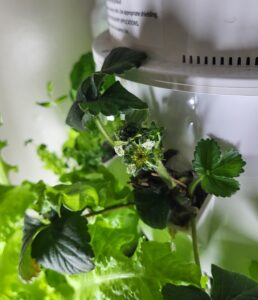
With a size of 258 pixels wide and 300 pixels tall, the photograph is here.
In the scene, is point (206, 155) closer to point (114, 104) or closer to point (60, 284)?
point (114, 104)

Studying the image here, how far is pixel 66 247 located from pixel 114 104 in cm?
16

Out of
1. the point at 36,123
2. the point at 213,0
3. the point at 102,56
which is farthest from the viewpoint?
the point at 36,123

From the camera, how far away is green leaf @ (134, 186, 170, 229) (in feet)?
1.39

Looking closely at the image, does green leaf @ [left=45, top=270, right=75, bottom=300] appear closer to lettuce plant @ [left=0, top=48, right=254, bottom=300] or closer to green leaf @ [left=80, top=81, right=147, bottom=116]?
lettuce plant @ [left=0, top=48, right=254, bottom=300]

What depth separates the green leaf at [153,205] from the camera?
42 centimetres

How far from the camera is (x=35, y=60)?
0.68m

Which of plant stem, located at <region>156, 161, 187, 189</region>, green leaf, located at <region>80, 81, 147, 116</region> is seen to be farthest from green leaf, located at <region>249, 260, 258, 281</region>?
green leaf, located at <region>80, 81, 147, 116</region>

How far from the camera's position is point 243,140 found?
0.41 m

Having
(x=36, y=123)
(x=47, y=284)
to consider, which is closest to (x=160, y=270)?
(x=47, y=284)

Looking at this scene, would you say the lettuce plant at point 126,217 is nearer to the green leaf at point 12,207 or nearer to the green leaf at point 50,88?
the green leaf at point 12,207

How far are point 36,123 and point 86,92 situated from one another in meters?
0.36

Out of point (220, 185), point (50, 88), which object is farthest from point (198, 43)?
point (50, 88)

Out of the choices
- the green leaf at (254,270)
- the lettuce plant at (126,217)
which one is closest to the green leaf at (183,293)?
the lettuce plant at (126,217)

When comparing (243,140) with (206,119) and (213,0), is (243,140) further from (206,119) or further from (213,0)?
(213,0)
